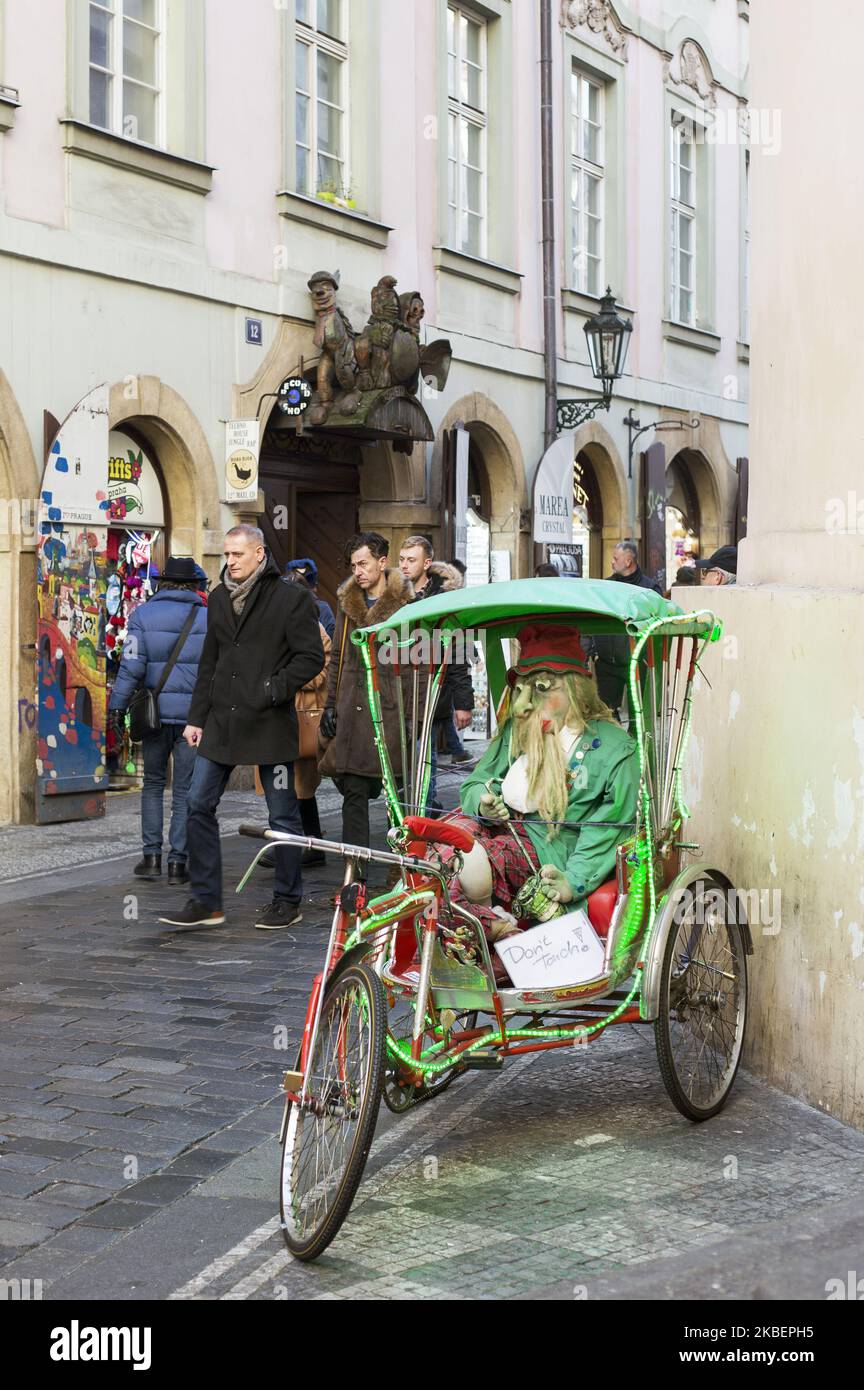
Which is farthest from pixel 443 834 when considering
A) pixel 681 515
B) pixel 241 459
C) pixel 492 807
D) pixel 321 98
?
pixel 681 515

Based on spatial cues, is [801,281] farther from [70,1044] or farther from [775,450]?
[70,1044]

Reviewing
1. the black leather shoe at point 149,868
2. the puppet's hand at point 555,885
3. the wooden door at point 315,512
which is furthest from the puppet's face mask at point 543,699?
the wooden door at point 315,512

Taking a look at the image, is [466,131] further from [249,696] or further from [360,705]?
[249,696]

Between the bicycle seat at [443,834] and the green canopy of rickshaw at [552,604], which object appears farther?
the green canopy of rickshaw at [552,604]

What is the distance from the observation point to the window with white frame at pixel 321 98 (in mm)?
15406

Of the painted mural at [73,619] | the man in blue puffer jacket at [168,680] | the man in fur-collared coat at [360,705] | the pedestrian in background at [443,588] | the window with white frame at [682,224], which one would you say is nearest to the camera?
the man in fur-collared coat at [360,705]

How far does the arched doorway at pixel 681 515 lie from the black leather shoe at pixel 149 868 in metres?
14.5

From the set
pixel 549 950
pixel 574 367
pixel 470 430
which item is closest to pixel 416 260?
pixel 470 430

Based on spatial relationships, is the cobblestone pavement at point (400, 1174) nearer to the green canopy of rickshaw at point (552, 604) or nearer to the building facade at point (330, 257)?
the green canopy of rickshaw at point (552, 604)

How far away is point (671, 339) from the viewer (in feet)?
75.2

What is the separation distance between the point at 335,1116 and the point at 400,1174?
65 cm

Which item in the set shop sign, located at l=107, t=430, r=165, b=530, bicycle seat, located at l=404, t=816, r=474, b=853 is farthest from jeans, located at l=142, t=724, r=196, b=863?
bicycle seat, located at l=404, t=816, r=474, b=853

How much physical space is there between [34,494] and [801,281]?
23.6ft

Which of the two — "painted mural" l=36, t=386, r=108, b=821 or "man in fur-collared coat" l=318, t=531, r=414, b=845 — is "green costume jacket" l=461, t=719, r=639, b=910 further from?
"painted mural" l=36, t=386, r=108, b=821
